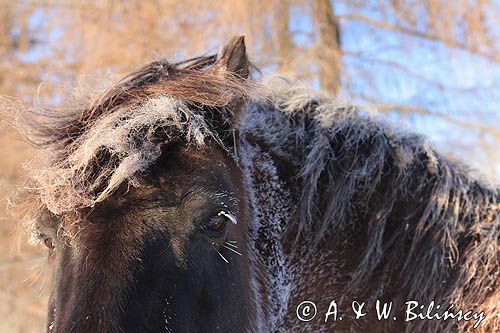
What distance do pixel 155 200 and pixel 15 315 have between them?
794 centimetres

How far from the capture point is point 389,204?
2.44 meters

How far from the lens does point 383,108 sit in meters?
7.55

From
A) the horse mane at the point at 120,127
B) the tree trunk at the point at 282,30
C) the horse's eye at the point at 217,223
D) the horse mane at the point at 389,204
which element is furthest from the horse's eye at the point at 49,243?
the tree trunk at the point at 282,30

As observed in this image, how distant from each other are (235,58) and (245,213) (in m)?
0.63

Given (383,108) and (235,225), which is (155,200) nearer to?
(235,225)

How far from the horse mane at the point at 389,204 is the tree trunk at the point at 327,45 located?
16.2ft

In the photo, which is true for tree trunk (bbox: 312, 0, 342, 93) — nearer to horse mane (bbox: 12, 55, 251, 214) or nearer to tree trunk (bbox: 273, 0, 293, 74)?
tree trunk (bbox: 273, 0, 293, 74)

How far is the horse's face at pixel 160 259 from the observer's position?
1798mm

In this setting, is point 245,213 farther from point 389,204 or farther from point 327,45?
point 327,45

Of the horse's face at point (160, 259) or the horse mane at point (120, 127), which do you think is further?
the horse mane at point (120, 127)

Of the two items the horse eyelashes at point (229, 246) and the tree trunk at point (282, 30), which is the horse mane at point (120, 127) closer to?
the horse eyelashes at point (229, 246)

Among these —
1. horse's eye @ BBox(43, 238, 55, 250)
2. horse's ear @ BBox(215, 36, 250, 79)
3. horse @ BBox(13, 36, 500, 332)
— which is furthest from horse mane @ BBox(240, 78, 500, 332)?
horse's eye @ BBox(43, 238, 55, 250)

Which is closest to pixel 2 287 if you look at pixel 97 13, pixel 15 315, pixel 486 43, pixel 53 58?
pixel 15 315

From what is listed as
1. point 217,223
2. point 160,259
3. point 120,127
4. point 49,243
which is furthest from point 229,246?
point 49,243
